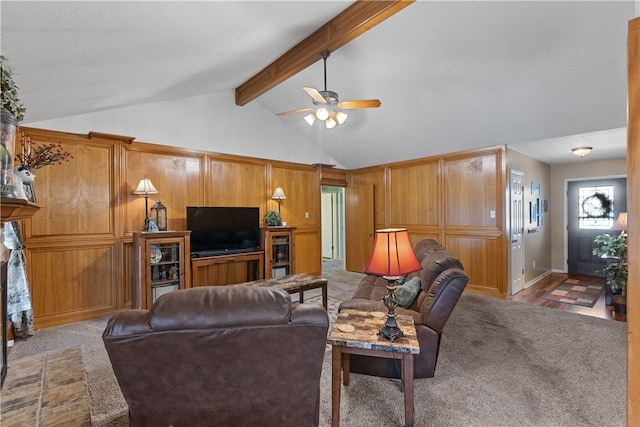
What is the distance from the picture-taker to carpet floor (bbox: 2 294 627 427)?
6.16ft

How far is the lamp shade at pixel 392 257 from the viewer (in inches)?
70.1

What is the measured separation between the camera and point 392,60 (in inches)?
136

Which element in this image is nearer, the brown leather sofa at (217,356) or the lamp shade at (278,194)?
the brown leather sofa at (217,356)

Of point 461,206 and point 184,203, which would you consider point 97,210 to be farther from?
point 461,206

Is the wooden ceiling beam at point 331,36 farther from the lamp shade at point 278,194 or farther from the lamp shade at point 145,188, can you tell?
the lamp shade at point 145,188

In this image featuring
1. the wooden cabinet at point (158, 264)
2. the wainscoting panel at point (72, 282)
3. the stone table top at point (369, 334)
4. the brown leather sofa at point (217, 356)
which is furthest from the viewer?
the wooden cabinet at point (158, 264)

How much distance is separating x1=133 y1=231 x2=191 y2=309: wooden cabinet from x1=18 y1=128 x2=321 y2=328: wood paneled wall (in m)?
0.38

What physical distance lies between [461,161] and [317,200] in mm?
2864

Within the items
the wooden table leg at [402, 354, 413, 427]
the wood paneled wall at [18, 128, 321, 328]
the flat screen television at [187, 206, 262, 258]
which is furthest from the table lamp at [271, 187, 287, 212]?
the wooden table leg at [402, 354, 413, 427]

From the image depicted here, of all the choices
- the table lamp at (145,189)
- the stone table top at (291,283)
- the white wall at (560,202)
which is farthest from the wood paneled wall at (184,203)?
the white wall at (560,202)

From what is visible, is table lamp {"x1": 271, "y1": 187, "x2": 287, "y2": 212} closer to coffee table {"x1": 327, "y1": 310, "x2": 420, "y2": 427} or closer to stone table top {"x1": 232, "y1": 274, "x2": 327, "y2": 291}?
stone table top {"x1": 232, "y1": 274, "x2": 327, "y2": 291}

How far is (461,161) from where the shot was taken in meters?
5.08

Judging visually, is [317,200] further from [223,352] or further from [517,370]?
[223,352]

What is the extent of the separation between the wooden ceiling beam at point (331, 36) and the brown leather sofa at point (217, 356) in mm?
2458
